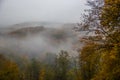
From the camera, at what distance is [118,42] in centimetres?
2052

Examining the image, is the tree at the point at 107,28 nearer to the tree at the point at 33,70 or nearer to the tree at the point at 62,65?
the tree at the point at 62,65

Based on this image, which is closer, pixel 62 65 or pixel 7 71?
pixel 7 71

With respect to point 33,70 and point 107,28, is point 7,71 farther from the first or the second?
point 107,28

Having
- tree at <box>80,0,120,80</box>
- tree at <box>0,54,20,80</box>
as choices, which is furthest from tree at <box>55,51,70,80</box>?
tree at <box>80,0,120,80</box>

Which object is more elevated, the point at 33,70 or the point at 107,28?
the point at 107,28

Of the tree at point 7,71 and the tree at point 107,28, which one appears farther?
the tree at point 7,71

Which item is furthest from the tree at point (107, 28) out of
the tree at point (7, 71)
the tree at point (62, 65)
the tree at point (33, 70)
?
the tree at point (33, 70)

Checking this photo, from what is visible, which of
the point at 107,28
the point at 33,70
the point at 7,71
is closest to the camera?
the point at 107,28

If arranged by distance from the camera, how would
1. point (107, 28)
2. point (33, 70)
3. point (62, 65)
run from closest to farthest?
point (107, 28), point (62, 65), point (33, 70)

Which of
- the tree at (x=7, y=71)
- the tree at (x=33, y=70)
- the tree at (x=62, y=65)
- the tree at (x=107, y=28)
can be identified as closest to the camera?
the tree at (x=107, y=28)

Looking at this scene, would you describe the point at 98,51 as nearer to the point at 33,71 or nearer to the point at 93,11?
the point at 93,11

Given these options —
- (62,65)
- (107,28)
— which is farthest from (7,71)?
(107,28)

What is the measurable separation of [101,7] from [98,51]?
2403 mm

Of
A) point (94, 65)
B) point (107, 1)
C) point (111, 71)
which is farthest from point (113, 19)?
point (94, 65)
